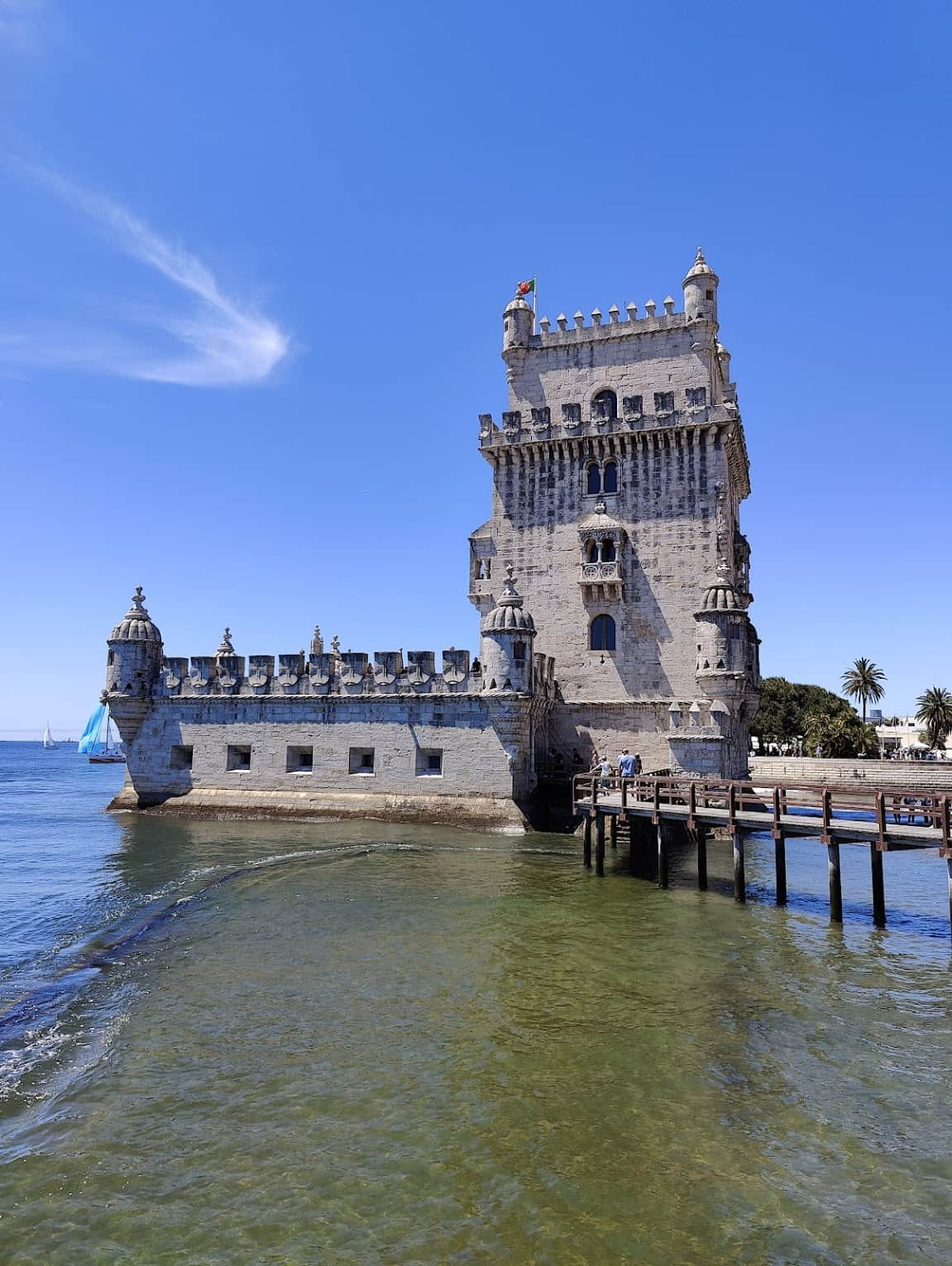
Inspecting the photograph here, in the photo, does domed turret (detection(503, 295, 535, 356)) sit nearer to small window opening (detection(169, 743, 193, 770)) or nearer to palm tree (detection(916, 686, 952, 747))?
small window opening (detection(169, 743, 193, 770))

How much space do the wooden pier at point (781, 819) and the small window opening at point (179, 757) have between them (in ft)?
53.7

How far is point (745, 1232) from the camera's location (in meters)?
6.29

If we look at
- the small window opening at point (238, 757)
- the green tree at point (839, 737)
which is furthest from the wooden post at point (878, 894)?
the green tree at point (839, 737)

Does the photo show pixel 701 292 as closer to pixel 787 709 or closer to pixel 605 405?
pixel 605 405

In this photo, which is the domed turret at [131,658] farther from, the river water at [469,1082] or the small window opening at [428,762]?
the river water at [469,1082]

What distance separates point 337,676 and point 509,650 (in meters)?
6.97

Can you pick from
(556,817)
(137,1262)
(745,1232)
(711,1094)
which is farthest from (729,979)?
(556,817)

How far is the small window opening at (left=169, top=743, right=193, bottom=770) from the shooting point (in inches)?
1226

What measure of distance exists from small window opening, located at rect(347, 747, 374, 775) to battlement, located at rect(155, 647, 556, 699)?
200cm

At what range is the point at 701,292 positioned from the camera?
30578mm

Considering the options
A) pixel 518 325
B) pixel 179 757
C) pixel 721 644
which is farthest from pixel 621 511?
pixel 179 757

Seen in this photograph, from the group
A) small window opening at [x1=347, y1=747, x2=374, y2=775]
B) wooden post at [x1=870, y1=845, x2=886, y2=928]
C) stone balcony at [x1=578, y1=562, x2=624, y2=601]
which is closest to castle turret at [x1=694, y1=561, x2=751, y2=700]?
stone balcony at [x1=578, y1=562, x2=624, y2=601]

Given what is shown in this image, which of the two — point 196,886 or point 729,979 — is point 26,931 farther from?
point 729,979

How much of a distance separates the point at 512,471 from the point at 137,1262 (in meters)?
28.9
